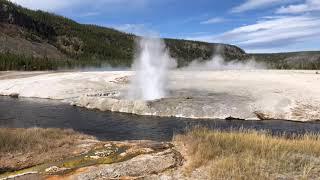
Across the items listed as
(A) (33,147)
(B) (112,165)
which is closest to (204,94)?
(A) (33,147)

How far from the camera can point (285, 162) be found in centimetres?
1300

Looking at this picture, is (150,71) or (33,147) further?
(150,71)

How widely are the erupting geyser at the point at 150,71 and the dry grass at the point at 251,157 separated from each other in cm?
1857

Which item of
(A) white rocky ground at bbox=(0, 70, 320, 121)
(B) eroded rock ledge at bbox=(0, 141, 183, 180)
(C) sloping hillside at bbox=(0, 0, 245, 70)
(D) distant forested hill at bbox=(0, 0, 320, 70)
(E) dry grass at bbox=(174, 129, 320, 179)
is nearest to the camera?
(E) dry grass at bbox=(174, 129, 320, 179)

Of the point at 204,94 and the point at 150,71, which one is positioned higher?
the point at 150,71

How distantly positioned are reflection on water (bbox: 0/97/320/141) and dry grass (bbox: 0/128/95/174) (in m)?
3.55

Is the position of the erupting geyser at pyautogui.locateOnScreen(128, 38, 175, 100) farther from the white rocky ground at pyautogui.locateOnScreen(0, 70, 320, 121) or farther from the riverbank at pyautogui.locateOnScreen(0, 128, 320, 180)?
the riverbank at pyautogui.locateOnScreen(0, 128, 320, 180)

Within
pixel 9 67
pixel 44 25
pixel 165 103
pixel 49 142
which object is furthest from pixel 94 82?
pixel 44 25

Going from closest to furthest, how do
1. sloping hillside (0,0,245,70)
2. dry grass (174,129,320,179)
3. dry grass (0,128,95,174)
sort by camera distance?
dry grass (174,129,320,179) → dry grass (0,128,95,174) → sloping hillside (0,0,245,70)

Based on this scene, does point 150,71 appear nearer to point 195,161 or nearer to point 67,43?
point 195,161

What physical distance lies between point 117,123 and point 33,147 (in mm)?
10019

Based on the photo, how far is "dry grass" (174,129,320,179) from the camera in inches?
474

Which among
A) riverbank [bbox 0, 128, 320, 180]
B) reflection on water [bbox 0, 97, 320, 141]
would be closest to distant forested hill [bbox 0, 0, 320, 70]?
reflection on water [bbox 0, 97, 320, 141]

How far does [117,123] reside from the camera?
27047 millimetres
